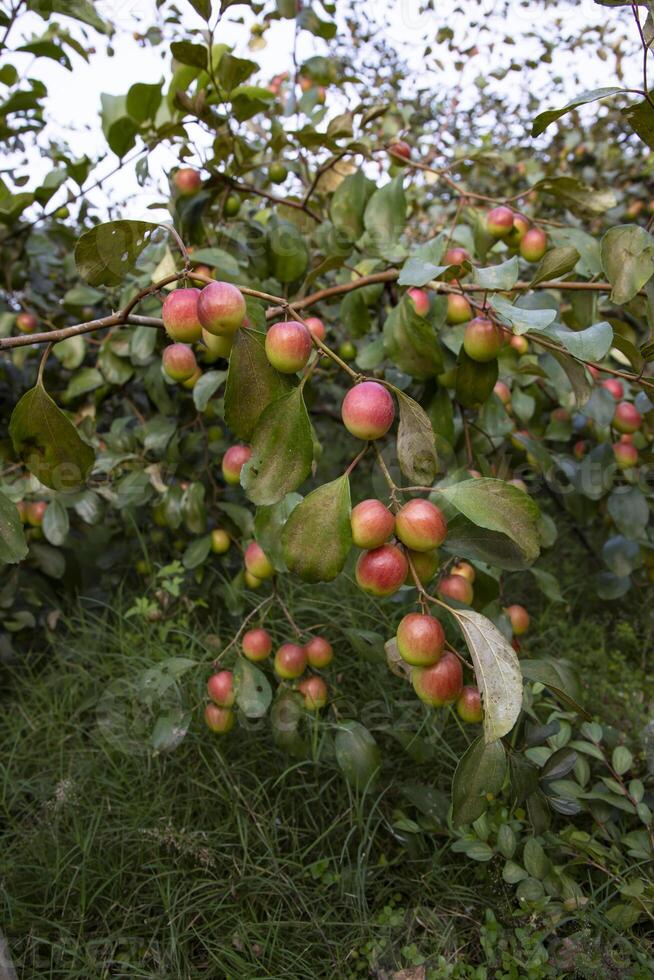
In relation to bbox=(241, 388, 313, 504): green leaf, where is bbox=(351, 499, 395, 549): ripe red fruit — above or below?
below

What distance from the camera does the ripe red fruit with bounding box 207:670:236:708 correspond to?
3.35 feet

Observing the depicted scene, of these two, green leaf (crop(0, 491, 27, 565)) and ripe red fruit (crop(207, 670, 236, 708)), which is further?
ripe red fruit (crop(207, 670, 236, 708))

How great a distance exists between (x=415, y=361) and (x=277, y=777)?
71 centimetres

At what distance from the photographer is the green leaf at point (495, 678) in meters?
0.57

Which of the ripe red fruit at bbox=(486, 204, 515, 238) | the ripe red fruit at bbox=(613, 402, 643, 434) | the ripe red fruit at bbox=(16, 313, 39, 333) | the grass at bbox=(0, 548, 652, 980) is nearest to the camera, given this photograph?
the grass at bbox=(0, 548, 652, 980)

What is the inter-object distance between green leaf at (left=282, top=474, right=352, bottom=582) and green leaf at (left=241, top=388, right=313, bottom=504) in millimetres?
27

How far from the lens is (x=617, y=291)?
0.79m

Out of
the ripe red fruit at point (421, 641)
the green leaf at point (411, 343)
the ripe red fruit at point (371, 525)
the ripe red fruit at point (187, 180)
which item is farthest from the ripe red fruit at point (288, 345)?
the ripe red fruit at point (187, 180)

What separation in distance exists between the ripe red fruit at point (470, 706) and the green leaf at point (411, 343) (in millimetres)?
455

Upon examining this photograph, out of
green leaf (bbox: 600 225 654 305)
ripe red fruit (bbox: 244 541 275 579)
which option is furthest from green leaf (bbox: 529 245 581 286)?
ripe red fruit (bbox: 244 541 275 579)

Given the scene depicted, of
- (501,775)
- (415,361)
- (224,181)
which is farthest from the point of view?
(224,181)

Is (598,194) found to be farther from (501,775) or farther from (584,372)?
(501,775)

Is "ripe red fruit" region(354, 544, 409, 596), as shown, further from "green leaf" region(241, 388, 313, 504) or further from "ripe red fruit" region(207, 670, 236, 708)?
"ripe red fruit" region(207, 670, 236, 708)

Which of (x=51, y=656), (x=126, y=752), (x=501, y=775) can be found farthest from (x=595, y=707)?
(x=51, y=656)
